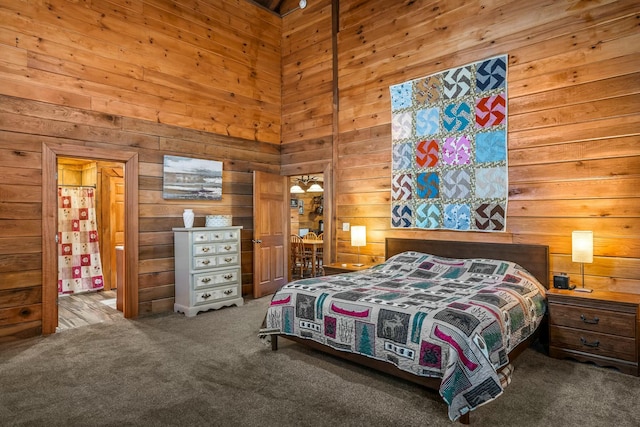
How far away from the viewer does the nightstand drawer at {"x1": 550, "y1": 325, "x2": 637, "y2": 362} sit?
112 inches

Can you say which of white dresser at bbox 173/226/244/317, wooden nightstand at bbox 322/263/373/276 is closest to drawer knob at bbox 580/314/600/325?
wooden nightstand at bbox 322/263/373/276

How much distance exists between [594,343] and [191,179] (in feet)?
14.7

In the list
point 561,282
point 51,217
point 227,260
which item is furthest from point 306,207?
point 561,282

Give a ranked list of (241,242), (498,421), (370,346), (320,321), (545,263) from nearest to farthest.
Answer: (498,421), (370,346), (320,321), (545,263), (241,242)

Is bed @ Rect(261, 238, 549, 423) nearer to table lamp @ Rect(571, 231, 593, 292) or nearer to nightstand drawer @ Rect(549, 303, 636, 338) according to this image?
nightstand drawer @ Rect(549, 303, 636, 338)

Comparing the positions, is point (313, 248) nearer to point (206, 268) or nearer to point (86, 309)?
point (206, 268)

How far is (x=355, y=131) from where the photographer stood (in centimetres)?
523

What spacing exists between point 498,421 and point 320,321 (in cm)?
133

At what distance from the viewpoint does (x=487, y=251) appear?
3.98 meters

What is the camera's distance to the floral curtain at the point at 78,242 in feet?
19.4

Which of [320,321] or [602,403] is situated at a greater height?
[320,321]

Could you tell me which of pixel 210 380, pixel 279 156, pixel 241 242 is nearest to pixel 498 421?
pixel 210 380

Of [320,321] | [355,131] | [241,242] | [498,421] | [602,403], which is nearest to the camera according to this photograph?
[498,421]

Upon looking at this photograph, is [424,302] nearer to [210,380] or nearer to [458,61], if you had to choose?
[210,380]
